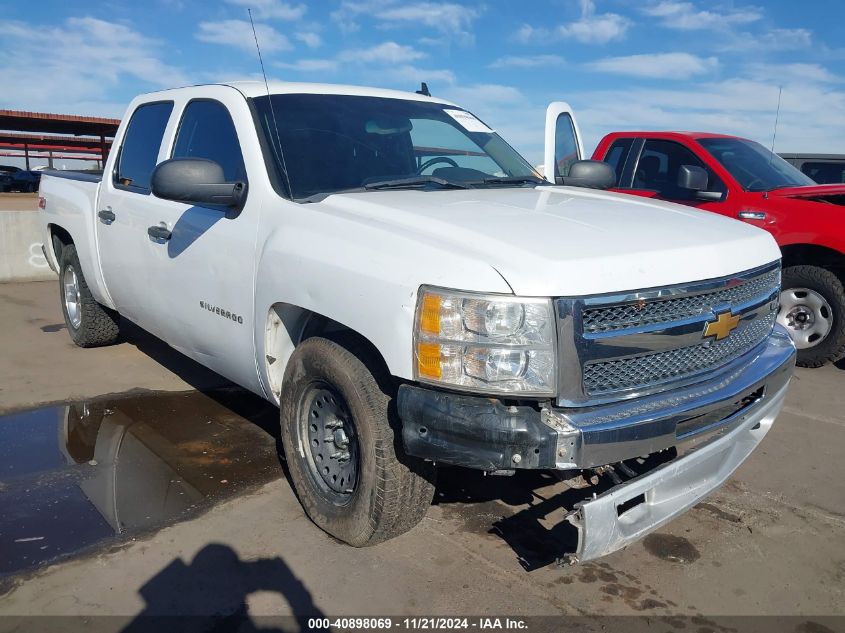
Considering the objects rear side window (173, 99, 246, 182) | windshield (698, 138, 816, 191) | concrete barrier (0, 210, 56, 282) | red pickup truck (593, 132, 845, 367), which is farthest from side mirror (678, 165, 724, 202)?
concrete barrier (0, 210, 56, 282)

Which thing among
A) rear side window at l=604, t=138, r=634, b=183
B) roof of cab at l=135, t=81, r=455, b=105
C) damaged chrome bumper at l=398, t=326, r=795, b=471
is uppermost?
roof of cab at l=135, t=81, r=455, b=105

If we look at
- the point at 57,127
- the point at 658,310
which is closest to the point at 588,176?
the point at 658,310

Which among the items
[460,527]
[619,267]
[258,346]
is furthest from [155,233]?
[619,267]

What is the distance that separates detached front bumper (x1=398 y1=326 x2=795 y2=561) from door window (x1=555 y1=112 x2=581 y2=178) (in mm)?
3194

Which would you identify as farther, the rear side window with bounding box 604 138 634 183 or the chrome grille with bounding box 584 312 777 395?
the rear side window with bounding box 604 138 634 183

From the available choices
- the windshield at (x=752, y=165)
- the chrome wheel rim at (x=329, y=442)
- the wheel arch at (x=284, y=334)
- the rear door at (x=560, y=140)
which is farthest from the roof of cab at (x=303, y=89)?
the windshield at (x=752, y=165)

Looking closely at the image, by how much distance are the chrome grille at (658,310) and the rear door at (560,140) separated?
2649 mm

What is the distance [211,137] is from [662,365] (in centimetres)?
270

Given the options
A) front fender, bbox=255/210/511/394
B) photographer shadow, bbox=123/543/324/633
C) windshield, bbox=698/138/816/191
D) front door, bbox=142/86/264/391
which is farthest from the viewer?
windshield, bbox=698/138/816/191

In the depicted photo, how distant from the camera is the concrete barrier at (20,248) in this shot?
9547mm

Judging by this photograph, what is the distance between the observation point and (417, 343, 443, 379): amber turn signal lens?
8.05ft

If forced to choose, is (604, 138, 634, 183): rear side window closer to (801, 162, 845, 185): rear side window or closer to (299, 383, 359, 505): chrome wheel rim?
(801, 162, 845, 185): rear side window

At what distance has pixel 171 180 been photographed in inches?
129

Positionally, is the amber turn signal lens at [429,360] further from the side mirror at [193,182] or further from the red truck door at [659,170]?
the red truck door at [659,170]
